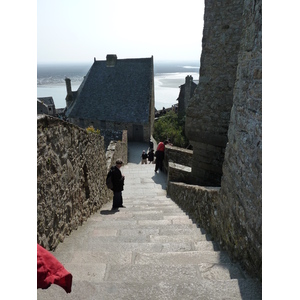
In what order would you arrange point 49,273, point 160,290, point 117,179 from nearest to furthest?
point 49,273, point 160,290, point 117,179

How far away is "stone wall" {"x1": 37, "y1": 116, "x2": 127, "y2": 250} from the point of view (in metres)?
3.03

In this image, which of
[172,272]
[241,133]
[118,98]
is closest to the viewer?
[172,272]

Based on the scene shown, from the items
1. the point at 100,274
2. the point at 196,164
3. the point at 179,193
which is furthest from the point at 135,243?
the point at 196,164

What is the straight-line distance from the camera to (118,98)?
82.2ft

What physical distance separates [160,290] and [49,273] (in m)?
1.05

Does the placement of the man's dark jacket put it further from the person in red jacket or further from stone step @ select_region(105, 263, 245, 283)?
the person in red jacket

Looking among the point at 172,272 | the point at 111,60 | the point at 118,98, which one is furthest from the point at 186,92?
the point at 172,272

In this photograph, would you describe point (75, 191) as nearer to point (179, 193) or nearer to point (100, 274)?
point (100, 274)

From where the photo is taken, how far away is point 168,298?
2375 mm

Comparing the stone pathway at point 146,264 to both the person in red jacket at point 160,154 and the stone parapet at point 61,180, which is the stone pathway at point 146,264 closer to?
the stone parapet at point 61,180

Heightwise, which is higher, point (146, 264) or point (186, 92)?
point (186, 92)

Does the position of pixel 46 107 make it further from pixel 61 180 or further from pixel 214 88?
pixel 61 180

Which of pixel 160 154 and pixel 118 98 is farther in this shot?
pixel 118 98

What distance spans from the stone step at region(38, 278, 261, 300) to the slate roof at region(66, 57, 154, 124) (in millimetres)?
21057
